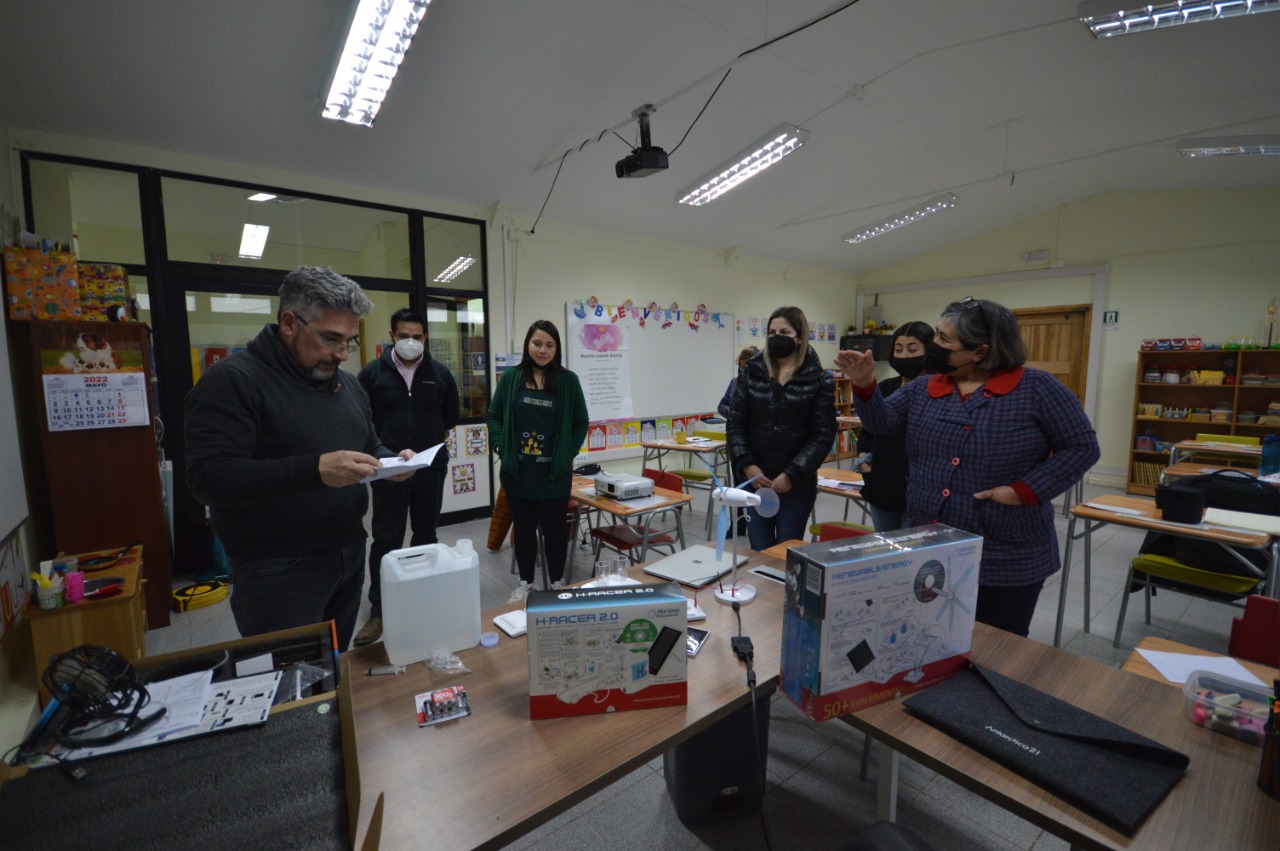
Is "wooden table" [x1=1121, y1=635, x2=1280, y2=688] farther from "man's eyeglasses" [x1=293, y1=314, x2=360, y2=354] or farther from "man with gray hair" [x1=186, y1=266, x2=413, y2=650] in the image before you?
"man's eyeglasses" [x1=293, y1=314, x2=360, y2=354]

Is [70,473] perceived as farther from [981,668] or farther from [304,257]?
[981,668]

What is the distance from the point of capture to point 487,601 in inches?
127

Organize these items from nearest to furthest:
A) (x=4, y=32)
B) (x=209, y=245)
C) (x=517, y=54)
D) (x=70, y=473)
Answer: (x=4, y=32) < (x=70, y=473) < (x=517, y=54) < (x=209, y=245)

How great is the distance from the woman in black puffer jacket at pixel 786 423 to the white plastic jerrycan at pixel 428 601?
4.57 ft

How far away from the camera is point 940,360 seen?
1626 mm

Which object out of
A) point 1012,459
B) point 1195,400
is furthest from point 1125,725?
point 1195,400

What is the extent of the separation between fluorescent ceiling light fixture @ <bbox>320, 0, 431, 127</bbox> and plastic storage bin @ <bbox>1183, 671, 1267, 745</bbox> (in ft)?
10.9

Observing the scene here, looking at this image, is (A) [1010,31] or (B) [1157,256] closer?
(A) [1010,31]

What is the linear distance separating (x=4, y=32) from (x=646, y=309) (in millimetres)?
4711

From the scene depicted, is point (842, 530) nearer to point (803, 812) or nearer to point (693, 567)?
point (693, 567)

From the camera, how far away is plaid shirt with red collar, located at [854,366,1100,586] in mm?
1500

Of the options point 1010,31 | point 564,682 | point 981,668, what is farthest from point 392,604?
point 1010,31

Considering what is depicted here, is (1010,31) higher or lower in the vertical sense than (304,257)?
higher

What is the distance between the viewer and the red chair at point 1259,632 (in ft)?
4.68
